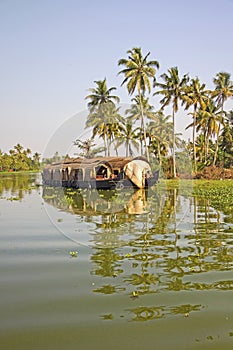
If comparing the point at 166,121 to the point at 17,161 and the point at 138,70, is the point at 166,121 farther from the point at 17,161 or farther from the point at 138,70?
the point at 17,161

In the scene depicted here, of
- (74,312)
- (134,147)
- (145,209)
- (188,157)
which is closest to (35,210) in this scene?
(145,209)

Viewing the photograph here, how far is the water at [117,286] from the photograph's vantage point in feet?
14.8

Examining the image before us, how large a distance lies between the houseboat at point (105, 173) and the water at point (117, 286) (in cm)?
1576

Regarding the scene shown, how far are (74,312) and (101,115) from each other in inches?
1418

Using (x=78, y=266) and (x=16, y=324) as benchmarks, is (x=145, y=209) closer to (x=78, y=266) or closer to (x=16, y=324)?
(x=78, y=266)

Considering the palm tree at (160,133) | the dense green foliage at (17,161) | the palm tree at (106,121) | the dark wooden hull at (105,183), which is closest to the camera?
the dark wooden hull at (105,183)

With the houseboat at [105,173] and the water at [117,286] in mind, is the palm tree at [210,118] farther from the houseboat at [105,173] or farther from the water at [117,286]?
the water at [117,286]

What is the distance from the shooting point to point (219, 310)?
515 centimetres

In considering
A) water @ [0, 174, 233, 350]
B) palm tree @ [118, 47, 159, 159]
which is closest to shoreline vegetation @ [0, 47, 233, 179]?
palm tree @ [118, 47, 159, 159]

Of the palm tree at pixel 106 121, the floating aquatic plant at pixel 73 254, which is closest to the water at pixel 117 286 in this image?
the floating aquatic plant at pixel 73 254

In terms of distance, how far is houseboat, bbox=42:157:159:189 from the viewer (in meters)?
27.5

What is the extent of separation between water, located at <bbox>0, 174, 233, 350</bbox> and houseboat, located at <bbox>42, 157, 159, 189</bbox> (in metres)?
15.8

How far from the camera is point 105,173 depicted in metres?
32.5

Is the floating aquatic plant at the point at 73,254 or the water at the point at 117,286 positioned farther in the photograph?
the floating aquatic plant at the point at 73,254
